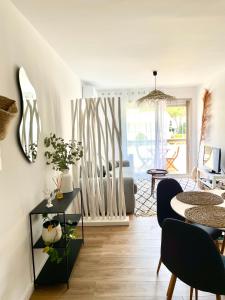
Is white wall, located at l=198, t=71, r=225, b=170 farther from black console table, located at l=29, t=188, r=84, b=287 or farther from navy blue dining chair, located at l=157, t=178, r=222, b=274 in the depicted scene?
black console table, located at l=29, t=188, r=84, b=287

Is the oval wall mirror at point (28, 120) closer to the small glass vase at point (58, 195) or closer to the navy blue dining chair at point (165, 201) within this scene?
the small glass vase at point (58, 195)

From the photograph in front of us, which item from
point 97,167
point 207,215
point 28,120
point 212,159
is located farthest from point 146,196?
point 28,120

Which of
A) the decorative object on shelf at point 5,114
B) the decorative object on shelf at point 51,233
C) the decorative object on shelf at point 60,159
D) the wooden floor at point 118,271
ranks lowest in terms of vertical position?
the wooden floor at point 118,271

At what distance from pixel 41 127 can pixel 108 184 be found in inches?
55.2

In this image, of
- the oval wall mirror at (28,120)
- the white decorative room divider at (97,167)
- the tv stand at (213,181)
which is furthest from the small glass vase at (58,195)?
the tv stand at (213,181)

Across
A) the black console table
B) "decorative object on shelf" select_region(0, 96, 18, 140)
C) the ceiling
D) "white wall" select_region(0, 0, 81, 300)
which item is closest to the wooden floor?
the black console table

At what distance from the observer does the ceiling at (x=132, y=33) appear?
2047 millimetres

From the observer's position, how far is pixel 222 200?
2.13 m

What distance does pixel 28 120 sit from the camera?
2.17 metres

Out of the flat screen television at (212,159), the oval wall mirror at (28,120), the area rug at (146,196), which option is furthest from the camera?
the flat screen television at (212,159)

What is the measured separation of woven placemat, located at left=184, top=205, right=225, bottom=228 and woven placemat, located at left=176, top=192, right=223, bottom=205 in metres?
0.10

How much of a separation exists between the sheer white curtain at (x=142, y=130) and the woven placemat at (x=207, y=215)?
445 centimetres

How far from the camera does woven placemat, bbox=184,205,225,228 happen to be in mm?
1645

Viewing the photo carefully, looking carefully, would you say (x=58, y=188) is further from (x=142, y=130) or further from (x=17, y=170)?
(x=142, y=130)
